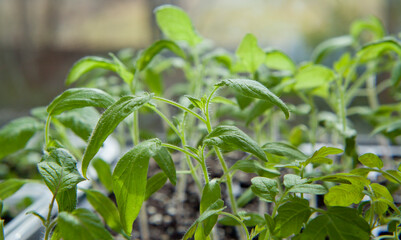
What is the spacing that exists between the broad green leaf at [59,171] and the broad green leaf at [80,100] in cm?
6

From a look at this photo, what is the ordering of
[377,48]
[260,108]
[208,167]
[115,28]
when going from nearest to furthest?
[208,167] → [260,108] → [377,48] → [115,28]

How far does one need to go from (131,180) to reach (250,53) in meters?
0.33

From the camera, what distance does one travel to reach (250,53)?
0.67 metres

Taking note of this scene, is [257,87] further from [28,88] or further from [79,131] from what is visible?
[28,88]

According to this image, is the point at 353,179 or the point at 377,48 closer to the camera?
the point at 353,179

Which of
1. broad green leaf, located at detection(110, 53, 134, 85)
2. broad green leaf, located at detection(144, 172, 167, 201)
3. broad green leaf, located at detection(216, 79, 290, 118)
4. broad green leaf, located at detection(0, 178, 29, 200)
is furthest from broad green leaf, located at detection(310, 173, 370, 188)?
broad green leaf, located at detection(0, 178, 29, 200)

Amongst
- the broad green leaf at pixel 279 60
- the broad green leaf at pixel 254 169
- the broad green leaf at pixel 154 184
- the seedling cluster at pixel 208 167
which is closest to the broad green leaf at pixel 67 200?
the seedling cluster at pixel 208 167

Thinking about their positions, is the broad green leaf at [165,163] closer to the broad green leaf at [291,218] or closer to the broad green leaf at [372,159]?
the broad green leaf at [291,218]

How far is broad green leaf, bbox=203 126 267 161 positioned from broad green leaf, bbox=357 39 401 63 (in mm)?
341

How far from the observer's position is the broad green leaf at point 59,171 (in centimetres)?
46

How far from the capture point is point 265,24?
4.96ft

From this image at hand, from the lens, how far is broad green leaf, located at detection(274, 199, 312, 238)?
447 millimetres

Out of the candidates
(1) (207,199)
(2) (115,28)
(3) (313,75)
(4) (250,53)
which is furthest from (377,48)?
(2) (115,28)

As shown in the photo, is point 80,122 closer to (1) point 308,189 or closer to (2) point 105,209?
(2) point 105,209
